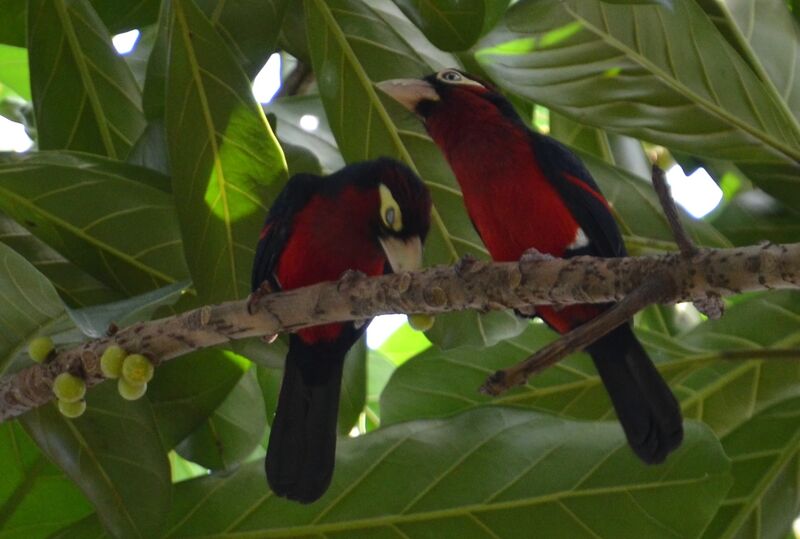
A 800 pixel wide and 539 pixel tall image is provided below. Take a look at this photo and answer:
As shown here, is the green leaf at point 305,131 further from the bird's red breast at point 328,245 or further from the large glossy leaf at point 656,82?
the large glossy leaf at point 656,82

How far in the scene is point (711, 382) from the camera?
266cm

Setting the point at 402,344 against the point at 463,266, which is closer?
the point at 463,266

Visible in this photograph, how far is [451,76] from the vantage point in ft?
8.30

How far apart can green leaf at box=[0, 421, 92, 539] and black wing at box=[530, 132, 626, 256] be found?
47.8 inches

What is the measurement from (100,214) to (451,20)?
2.62ft

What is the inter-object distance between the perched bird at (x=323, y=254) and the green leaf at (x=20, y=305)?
43 cm

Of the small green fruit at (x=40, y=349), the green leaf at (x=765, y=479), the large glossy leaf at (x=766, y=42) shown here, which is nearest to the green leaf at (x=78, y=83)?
the small green fruit at (x=40, y=349)

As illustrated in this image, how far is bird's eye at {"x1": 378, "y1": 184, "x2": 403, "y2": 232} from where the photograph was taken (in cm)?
224

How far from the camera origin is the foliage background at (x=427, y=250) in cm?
214

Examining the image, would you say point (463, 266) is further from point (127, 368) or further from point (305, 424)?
point (305, 424)

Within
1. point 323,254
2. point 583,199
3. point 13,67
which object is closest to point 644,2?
→ point 583,199

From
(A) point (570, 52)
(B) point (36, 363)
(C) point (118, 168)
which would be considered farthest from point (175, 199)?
(A) point (570, 52)

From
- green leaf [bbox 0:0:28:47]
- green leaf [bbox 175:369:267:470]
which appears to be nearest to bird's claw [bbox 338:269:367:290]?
green leaf [bbox 175:369:267:470]

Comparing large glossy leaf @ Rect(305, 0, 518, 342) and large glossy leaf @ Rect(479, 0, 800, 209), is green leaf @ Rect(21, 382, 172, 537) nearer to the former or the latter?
large glossy leaf @ Rect(305, 0, 518, 342)
